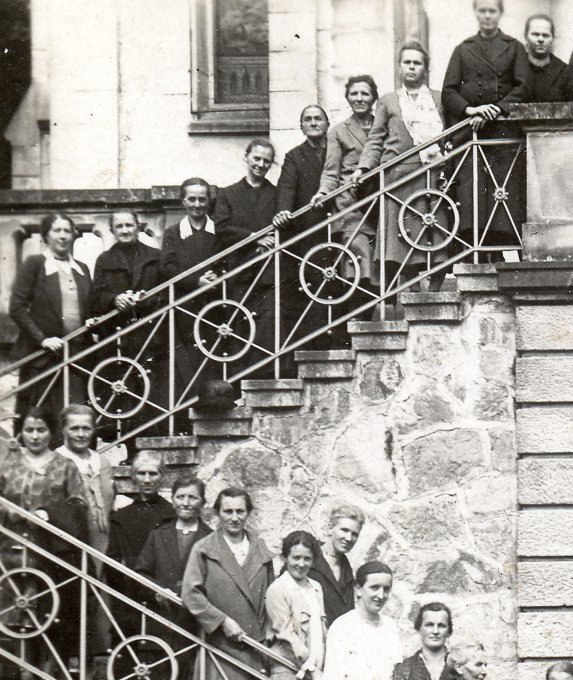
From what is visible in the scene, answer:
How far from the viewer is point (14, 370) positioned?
46.5ft

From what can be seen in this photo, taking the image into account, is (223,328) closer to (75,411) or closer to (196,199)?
(196,199)

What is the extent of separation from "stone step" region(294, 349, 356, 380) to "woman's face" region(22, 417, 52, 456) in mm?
1772

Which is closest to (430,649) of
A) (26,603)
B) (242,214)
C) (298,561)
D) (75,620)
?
(298,561)

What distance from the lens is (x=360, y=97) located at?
14.4 metres

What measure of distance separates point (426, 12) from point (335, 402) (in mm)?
4811

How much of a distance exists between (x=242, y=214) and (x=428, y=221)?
137 centimetres

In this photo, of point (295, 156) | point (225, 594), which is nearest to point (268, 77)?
point (295, 156)

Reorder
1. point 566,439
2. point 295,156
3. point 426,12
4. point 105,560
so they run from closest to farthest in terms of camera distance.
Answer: point 105,560 < point 566,439 < point 295,156 < point 426,12

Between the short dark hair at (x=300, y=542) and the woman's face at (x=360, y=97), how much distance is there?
3254 millimetres

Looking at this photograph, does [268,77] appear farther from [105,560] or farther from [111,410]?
[105,560]

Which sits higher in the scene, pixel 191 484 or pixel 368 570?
pixel 191 484

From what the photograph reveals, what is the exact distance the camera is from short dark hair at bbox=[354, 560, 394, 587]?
12609 mm

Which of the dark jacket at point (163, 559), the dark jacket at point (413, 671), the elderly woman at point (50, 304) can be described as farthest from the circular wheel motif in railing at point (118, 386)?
the dark jacket at point (413, 671)

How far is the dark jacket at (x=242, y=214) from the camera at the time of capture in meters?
14.2
